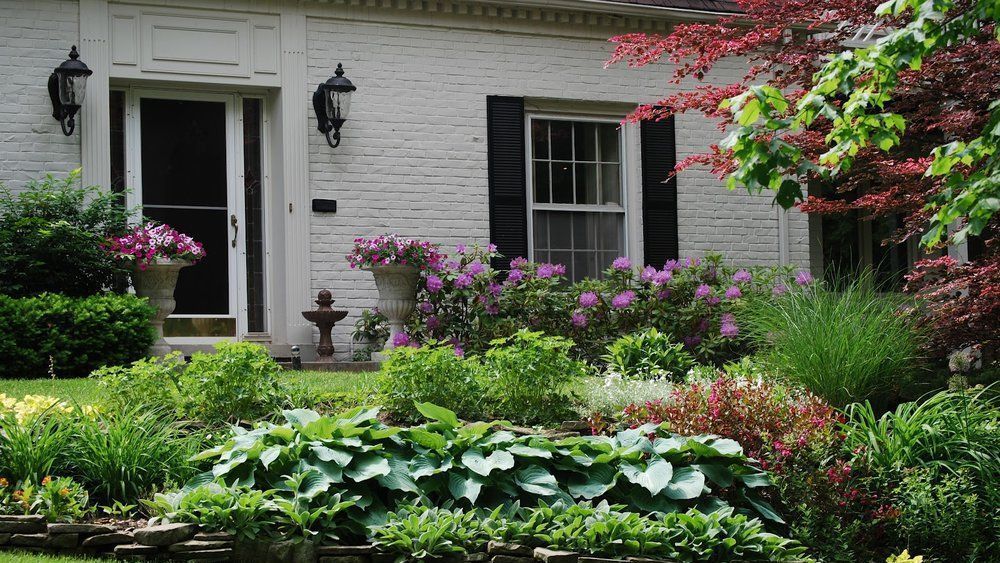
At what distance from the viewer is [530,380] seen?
5234 millimetres

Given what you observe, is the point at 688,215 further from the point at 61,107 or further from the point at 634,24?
the point at 61,107

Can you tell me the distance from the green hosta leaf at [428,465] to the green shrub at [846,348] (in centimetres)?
238

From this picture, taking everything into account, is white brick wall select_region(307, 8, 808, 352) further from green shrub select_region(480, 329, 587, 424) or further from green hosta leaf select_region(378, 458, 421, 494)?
green hosta leaf select_region(378, 458, 421, 494)

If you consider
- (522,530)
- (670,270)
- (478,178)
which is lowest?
(522,530)

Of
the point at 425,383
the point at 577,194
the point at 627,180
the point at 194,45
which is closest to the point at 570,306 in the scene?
the point at 577,194

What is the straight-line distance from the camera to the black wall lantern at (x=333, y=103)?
30.2ft

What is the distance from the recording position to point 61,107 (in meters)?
8.67

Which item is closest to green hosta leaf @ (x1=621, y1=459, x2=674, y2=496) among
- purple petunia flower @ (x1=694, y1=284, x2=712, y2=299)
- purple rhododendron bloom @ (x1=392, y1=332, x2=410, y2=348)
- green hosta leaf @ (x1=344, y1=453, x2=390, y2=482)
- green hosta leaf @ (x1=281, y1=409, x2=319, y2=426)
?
green hosta leaf @ (x1=344, y1=453, x2=390, y2=482)

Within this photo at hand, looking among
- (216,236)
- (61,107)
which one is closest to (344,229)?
(216,236)

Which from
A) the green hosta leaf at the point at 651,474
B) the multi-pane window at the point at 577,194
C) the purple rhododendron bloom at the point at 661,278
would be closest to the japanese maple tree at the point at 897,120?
the purple rhododendron bloom at the point at 661,278

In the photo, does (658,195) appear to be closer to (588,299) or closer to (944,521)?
(588,299)

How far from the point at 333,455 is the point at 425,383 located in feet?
3.32

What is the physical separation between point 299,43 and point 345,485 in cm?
604

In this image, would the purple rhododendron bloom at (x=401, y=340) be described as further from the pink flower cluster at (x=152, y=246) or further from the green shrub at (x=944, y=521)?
the green shrub at (x=944, y=521)
